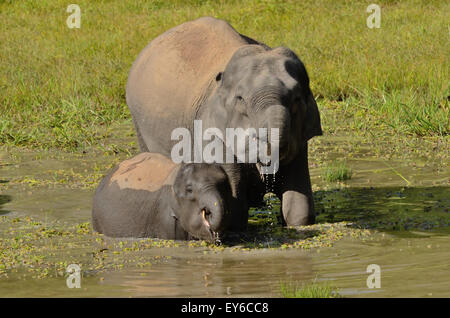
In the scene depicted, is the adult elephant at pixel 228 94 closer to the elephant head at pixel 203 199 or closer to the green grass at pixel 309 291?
the elephant head at pixel 203 199

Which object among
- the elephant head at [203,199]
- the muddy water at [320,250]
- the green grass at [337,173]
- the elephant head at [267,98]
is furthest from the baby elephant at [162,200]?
the green grass at [337,173]

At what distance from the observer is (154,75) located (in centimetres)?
910

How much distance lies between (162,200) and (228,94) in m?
0.99

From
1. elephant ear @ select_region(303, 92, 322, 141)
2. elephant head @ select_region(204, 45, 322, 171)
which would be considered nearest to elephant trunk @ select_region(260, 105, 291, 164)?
elephant head @ select_region(204, 45, 322, 171)

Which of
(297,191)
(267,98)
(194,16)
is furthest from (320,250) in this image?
(194,16)

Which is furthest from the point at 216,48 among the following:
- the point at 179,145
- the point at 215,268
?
the point at 215,268

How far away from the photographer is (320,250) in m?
7.09

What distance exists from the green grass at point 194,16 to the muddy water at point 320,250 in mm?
1529

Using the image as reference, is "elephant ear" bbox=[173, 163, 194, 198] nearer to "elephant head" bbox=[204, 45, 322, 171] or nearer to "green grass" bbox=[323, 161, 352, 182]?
"elephant head" bbox=[204, 45, 322, 171]

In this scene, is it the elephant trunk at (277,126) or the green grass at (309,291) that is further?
the elephant trunk at (277,126)

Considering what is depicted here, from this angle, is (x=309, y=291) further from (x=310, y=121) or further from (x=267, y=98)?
(x=310, y=121)

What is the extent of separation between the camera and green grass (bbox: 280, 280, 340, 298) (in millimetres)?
5359

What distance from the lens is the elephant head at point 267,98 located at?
695 centimetres
